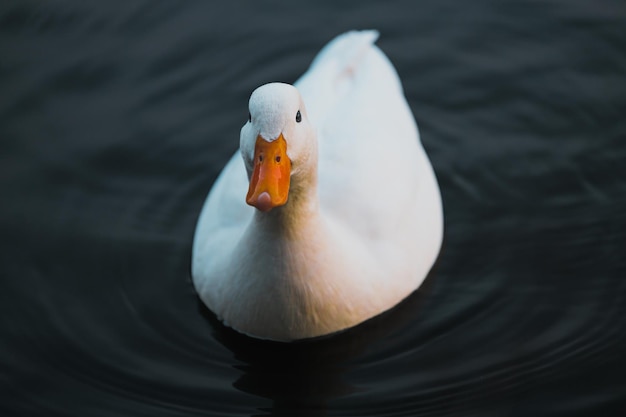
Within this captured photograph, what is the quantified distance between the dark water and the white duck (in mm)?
252

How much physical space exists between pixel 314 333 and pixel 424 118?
2458mm

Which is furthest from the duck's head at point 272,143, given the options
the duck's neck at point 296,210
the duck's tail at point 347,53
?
the duck's tail at point 347,53

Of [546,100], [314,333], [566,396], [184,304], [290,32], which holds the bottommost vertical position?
[566,396]

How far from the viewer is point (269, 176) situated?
480cm

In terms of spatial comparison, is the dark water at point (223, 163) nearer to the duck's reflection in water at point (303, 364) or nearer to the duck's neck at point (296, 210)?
the duck's reflection in water at point (303, 364)

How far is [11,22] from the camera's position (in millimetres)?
8359

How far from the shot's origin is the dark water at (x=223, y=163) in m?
5.64

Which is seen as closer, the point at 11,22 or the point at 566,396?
the point at 566,396

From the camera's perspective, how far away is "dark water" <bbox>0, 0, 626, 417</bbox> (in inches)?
222

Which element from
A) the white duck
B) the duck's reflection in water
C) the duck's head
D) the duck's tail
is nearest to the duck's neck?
the white duck

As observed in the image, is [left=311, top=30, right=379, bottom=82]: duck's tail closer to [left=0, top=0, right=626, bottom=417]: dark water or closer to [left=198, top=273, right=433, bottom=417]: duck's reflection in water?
[left=0, top=0, right=626, bottom=417]: dark water

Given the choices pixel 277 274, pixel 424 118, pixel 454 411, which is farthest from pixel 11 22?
pixel 454 411

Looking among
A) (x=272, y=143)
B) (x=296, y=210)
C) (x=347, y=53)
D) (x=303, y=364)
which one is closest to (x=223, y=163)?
(x=347, y=53)

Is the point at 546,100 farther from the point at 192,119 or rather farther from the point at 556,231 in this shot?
the point at 192,119
